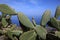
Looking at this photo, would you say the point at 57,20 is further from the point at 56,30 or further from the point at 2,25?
the point at 2,25

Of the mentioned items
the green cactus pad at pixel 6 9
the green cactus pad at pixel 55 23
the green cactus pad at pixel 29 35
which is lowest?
the green cactus pad at pixel 29 35

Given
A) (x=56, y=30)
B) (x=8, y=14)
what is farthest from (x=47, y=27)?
(x=8, y=14)

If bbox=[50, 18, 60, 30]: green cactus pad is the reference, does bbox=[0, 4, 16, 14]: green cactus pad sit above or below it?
above

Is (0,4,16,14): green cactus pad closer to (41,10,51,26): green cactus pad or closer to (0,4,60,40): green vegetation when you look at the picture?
(0,4,60,40): green vegetation

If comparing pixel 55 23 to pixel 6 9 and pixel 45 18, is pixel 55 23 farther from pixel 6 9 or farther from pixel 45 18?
pixel 6 9

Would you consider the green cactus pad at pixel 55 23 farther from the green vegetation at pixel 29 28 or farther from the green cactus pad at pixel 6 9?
the green cactus pad at pixel 6 9

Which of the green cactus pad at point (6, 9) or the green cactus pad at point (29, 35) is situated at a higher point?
the green cactus pad at point (6, 9)

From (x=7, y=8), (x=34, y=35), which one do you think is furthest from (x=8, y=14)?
(x=34, y=35)

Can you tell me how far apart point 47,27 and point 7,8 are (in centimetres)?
18

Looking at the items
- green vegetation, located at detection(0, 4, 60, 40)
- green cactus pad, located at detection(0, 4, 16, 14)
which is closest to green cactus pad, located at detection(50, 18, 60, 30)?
green vegetation, located at detection(0, 4, 60, 40)

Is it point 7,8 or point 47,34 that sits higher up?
point 7,8

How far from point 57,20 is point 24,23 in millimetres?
126

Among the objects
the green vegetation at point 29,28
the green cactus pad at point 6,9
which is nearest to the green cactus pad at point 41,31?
the green vegetation at point 29,28

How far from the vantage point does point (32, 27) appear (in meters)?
0.85
